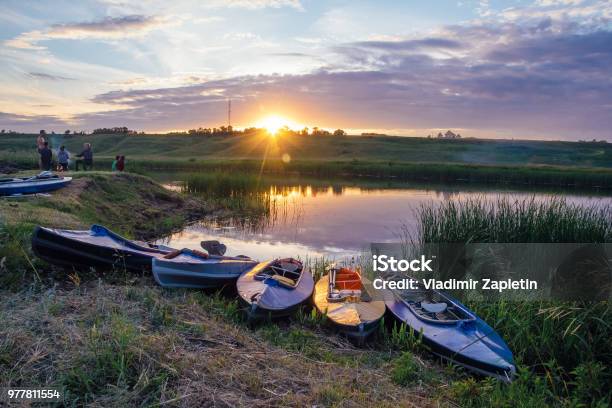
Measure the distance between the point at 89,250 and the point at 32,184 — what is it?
7.02m

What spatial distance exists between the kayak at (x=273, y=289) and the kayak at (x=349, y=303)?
0.30 meters

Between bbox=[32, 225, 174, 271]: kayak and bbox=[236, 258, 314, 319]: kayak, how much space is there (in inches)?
71.5

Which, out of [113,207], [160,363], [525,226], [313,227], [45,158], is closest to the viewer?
[160,363]

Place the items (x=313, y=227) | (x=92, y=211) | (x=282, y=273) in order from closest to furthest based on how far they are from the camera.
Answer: (x=282, y=273), (x=92, y=211), (x=313, y=227)

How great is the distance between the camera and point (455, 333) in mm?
6676

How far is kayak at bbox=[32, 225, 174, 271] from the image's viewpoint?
7.29 m

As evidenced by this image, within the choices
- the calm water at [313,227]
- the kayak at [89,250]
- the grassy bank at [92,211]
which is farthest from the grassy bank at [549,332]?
the grassy bank at [92,211]

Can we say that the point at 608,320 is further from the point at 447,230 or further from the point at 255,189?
the point at 255,189

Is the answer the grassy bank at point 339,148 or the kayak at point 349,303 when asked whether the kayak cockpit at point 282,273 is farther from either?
the grassy bank at point 339,148

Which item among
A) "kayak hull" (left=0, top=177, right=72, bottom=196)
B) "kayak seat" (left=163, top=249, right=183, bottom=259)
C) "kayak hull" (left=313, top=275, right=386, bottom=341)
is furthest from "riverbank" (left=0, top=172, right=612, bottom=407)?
"kayak hull" (left=0, top=177, right=72, bottom=196)

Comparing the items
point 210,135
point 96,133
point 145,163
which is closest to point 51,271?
point 145,163

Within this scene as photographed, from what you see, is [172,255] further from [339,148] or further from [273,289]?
[339,148]

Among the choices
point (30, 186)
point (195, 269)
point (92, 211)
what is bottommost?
point (92, 211)

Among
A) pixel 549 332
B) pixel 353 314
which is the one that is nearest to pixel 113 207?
pixel 353 314
